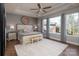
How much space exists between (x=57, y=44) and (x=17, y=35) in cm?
96

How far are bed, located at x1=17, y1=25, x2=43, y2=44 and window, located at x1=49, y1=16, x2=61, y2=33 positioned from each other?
0.98ft

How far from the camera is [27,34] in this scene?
191 cm

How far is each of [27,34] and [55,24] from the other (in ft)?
2.20

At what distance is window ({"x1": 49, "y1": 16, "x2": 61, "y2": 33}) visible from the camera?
5.87 ft

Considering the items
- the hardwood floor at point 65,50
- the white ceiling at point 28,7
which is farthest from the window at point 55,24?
the hardwood floor at point 65,50

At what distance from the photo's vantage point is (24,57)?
1542 millimetres

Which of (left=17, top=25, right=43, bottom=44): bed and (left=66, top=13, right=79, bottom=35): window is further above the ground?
(left=66, top=13, right=79, bottom=35): window

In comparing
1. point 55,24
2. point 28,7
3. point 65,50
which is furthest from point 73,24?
point 28,7

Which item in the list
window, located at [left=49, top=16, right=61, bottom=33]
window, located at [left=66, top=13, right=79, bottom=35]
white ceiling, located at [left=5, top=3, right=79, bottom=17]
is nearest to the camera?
white ceiling, located at [left=5, top=3, right=79, bottom=17]

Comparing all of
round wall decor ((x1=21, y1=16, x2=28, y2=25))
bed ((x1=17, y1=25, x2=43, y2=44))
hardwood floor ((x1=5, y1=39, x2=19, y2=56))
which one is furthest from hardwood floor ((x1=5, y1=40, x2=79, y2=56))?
round wall decor ((x1=21, y1=16, x2=28, y2=25))

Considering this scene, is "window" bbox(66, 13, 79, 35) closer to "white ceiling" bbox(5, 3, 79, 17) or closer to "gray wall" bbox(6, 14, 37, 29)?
"white ceiling" bbox(5, 3, 79, 17)

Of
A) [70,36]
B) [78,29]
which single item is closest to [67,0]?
[78,29]

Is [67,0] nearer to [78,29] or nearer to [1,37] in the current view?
[78,29]

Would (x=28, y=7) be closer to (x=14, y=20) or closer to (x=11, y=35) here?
(x=14, y=20)
